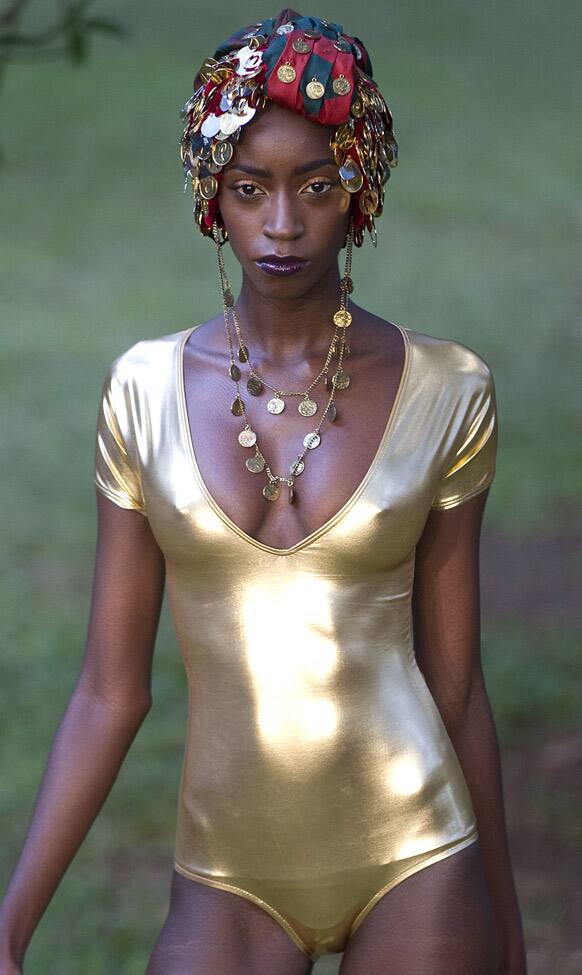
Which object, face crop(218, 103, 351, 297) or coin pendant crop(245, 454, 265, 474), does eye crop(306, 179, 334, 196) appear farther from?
coin pendant crop(245, 454, 265, 474)

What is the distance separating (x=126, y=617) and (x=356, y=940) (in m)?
0.63

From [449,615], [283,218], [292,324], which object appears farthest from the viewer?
[449,615]

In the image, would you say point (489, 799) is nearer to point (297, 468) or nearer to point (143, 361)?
point (297, 468)

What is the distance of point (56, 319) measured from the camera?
10.4 m

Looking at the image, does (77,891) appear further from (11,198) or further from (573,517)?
(11,198)

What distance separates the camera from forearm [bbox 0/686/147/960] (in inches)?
119

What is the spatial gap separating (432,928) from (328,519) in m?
0.64

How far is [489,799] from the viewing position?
3.19 m

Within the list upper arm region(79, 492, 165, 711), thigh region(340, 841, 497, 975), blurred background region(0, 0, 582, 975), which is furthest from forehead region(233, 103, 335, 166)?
blurred background region(0, 0, 582, 975)

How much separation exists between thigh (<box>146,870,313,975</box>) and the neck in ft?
2.79

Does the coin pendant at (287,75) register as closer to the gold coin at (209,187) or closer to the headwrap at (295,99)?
the headwrap at (295,99)

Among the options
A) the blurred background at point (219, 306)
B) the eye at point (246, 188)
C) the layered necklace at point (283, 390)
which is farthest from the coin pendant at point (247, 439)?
the blurred background at point (219, 306)

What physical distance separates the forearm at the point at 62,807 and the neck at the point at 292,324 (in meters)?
0.63

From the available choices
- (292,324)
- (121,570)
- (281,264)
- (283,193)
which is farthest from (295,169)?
(121,570)
